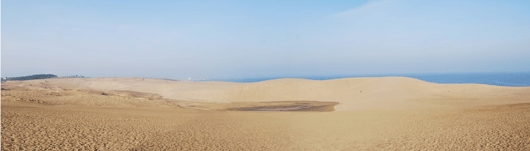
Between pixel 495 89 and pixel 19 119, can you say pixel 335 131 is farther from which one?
pixel 495 89

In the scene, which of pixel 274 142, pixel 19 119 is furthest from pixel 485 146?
pixel 19 119

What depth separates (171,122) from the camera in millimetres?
15438

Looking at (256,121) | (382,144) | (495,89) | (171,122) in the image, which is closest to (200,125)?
(171,122)

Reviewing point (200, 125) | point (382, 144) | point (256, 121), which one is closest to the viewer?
point (382, 144)

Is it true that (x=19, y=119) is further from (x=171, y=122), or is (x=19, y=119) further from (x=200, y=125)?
(x=200, y=125)

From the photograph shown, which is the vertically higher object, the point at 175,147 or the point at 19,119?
the point at 19,119

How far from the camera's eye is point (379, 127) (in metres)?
13.0

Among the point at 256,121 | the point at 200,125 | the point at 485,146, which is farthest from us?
the point at 256,121

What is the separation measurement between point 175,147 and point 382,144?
843 centimetres

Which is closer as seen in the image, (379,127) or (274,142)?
(274,142)

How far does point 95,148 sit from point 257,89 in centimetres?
3605

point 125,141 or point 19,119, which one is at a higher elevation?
point 19,119

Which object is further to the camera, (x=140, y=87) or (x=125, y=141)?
(x=140, y=87)

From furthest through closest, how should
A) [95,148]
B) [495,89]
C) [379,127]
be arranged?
[495,89]
[379,127]
[95,148]
